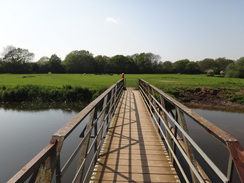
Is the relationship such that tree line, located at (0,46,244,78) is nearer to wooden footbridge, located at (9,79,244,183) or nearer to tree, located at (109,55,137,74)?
tree, located at (109,55,137,74)

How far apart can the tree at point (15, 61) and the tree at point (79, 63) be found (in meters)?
14.9

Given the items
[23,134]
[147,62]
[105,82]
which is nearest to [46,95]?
[23,134]

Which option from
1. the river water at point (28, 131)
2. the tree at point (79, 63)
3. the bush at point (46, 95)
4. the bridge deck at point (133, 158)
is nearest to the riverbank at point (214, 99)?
the river water at point (28, 131)

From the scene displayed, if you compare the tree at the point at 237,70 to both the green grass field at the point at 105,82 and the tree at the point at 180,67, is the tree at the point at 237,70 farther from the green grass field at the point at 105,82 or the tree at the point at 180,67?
the tree at the point at 180,67

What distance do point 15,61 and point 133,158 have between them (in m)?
74.0

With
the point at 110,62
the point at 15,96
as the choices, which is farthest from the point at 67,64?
the point at 15,96

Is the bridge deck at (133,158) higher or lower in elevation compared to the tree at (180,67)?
lower

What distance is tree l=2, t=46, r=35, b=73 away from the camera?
214 feet

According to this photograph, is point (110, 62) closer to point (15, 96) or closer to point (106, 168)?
point (15, 96)

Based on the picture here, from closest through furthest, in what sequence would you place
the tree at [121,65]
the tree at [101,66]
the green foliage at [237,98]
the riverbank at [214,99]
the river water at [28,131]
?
the river water at [28,131], the riverbank at [214,99], the green foliage at [237,98], the tree at [101,66], the tree at [121,65]

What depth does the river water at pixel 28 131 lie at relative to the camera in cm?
898

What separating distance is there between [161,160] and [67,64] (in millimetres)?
79111

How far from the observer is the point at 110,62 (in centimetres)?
8512

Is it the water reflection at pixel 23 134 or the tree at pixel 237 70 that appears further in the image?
the tree at pixel 237 70
